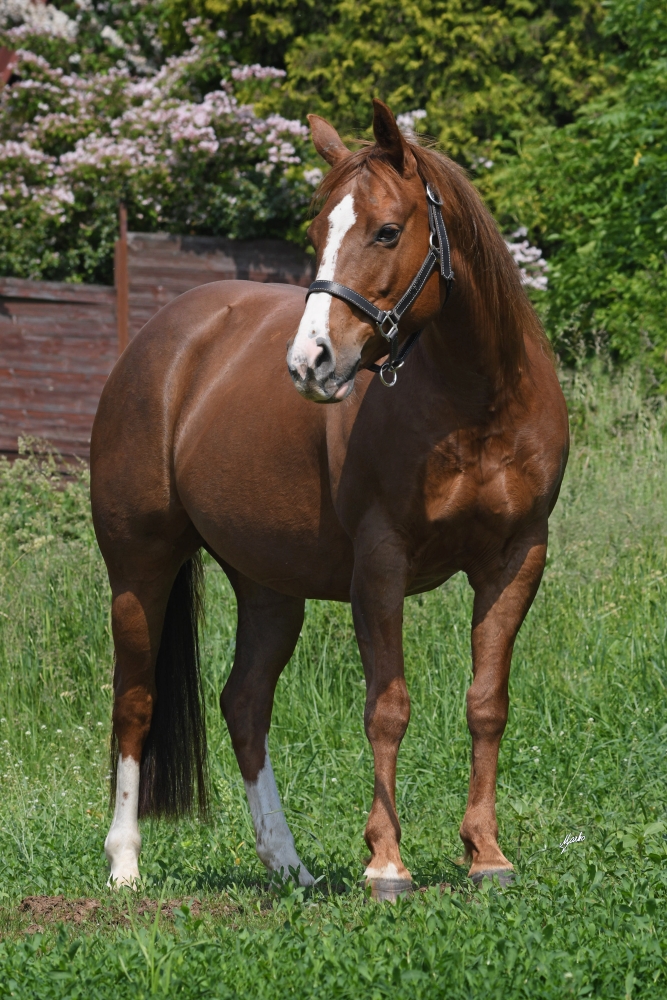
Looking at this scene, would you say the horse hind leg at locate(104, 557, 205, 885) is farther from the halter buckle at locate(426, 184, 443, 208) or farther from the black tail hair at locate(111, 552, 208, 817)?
the halter buckle at locate(426, 184, 443, 208)

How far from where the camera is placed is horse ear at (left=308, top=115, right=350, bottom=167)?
143 inches

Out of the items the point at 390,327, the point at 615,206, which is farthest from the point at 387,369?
the point at 615,206

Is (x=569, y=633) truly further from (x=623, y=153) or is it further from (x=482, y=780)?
(x=623, y=153)

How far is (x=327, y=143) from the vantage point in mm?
3730

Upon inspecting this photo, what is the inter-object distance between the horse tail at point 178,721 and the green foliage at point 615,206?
4888 mm

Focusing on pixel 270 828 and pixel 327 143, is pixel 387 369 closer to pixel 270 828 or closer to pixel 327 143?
pixel 327 143

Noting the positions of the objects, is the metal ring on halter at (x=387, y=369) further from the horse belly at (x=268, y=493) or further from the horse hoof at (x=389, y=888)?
the horse hoof at (x=389, y=888)

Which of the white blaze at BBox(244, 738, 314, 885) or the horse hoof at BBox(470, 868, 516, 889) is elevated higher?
the horse hoof at BBox(470, 868, 516, 889)

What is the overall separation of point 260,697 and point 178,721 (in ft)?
1.29

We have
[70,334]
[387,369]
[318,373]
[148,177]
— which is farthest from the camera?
[148,177]

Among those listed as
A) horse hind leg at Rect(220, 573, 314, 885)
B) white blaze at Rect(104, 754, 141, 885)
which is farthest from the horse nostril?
white blaze at Rect(104, 754, 141, 885)

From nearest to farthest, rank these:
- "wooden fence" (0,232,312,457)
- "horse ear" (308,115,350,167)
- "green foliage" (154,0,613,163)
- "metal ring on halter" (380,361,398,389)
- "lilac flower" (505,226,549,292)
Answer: "metal ring on halter" (380,361,398,389)
"horse ear" (308,115,350,167)
"lilac flower" (505,226,549,292)
"wooden fence" (0,232,312,457)
"green foliage" (154,0,613,163)

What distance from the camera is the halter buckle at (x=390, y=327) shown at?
10.6 ft

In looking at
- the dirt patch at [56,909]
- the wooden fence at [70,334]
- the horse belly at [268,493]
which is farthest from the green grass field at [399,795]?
the wooden fence at [70,334]
